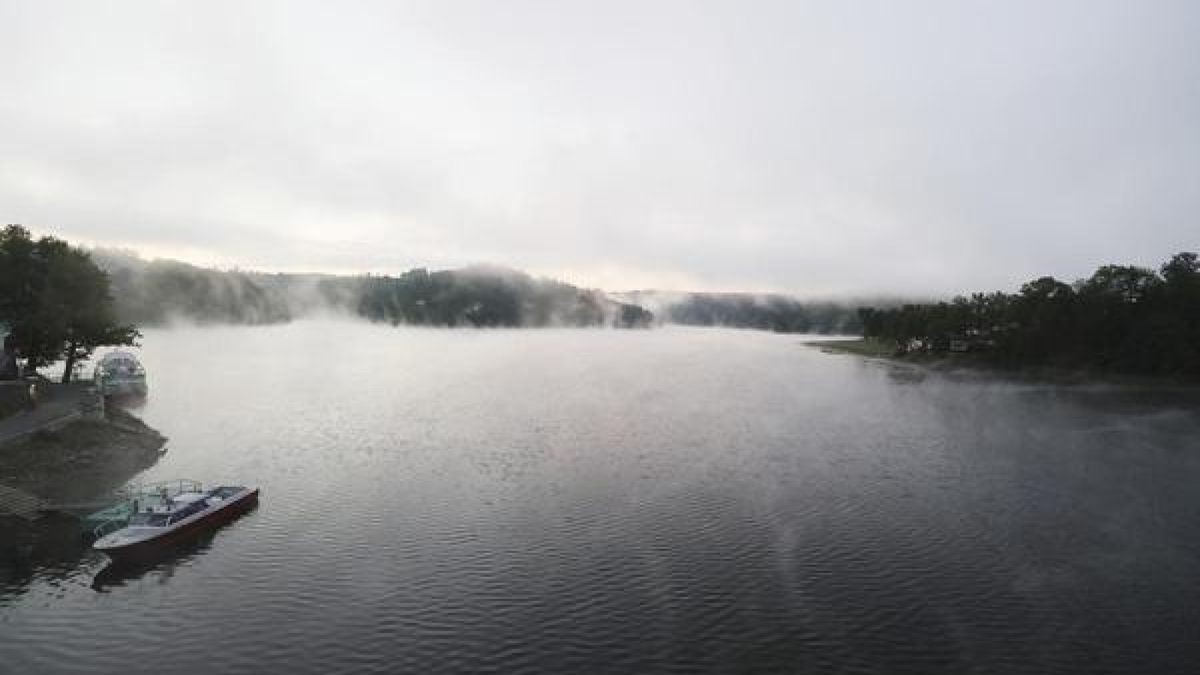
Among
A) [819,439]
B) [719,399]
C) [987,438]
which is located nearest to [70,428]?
[819,439]

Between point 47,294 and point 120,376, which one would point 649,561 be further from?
point 120,376

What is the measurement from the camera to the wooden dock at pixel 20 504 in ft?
199

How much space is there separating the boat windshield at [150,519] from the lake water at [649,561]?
3.23 m

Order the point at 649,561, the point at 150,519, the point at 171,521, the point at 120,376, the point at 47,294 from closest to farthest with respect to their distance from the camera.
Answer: the point at 649,561 < the point at 150,519 < the point at 171,521 < the point at 47,294 < the point at 120,376

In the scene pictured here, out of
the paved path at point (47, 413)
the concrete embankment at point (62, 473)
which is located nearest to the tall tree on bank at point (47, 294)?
the paved path at point (47, 413)

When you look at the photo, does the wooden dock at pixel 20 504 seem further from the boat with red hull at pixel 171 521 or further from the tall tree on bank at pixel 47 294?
the tall tree on bank at pixel 47 294

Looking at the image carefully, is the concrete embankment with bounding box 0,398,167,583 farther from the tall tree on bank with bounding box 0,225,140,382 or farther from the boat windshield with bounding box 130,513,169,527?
the tall tree on bank with bounding box 0,225,140,382

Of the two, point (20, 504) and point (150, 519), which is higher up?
point (150, 519)

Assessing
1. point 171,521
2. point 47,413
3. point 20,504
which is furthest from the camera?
point 47,413

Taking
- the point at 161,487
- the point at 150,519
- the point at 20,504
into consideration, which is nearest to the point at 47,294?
the point at 20,504

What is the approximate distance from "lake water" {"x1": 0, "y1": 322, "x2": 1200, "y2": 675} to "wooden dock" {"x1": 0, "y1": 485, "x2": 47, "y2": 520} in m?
12.5

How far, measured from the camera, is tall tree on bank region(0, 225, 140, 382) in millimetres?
108781

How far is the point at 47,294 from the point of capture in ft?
364

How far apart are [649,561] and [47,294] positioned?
4447 inches
